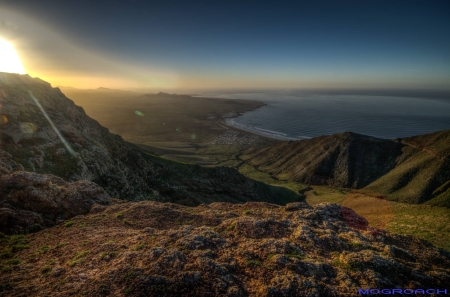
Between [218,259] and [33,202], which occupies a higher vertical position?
[33,202]

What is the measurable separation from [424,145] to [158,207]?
6589 cm

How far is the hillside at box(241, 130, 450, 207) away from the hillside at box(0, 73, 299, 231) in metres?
32.4

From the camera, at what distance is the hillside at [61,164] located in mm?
14062

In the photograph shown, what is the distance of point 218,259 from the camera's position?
30.7ft

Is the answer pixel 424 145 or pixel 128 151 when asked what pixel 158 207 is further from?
pixel 424 145

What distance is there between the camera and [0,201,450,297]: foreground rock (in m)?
7.78

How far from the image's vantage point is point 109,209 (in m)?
15.6

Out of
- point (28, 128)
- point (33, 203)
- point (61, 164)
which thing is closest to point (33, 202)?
point (33, 203)

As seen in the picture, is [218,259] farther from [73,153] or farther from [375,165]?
[375,165]

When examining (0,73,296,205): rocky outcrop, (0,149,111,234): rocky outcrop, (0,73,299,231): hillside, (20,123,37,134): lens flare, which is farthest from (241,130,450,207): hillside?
(20,123,37,134): lens flare

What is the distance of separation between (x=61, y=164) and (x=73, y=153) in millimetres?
2218

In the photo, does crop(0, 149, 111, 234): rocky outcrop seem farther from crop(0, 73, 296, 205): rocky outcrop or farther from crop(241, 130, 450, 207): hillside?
crop(241, 130, 450, 207): hillside

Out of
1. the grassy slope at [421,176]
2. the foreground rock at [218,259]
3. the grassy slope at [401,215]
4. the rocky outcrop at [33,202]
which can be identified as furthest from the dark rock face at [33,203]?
the grassy slope at [421,176]

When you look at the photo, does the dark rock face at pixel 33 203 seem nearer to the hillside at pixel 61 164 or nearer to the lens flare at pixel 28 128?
the hillside at pixel 61 164
